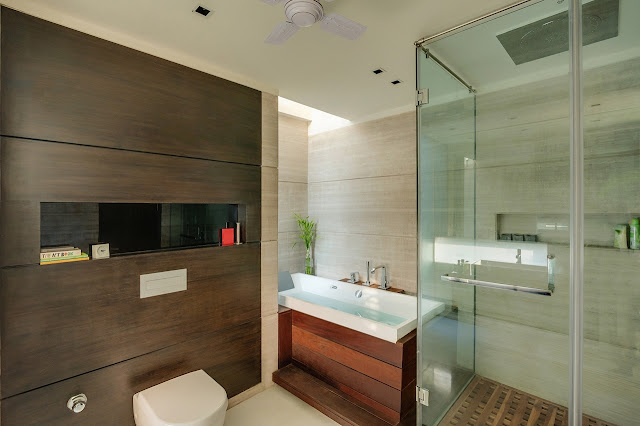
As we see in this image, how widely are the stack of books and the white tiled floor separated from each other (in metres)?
1.53

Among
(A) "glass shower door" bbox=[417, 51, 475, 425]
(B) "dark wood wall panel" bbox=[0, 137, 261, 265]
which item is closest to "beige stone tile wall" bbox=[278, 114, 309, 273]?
(B) "dark wood wall panel" bbox=[0, 137, 261, 265]

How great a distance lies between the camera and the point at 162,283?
2121 mm

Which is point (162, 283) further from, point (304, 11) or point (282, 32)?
point (304, 11)

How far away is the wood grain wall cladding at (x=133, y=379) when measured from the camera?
168 centimetres

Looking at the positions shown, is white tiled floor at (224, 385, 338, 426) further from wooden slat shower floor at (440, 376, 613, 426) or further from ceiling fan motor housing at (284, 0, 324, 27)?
ceiling fan motor housing at (284, 0, 324, 27)

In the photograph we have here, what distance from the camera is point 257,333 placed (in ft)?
8.74

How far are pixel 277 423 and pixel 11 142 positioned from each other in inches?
93.2

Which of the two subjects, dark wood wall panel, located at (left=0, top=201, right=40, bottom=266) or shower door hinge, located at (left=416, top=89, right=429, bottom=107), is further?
shower door hinge, located at (left=416, top=89, right=429, bottom=107)

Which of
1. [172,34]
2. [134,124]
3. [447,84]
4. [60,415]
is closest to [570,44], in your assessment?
[447,84]

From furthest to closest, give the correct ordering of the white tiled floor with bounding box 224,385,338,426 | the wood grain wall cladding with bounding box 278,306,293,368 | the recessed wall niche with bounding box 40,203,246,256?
the wood grain wall cladding with bounding box 278,306,293,368
the white tiled floor with bounding box 224,385,338,426
the recessed wall niche with bounding box 40,203,246,256

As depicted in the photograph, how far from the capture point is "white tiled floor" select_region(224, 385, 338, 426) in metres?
2.31

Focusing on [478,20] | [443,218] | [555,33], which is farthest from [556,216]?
[478,20]

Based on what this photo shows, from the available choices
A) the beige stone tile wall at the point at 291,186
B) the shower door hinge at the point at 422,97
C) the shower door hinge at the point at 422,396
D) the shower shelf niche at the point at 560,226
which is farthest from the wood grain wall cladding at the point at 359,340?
the shower door hinge at the point at 422,97

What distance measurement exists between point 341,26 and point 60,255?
1.93 metres
